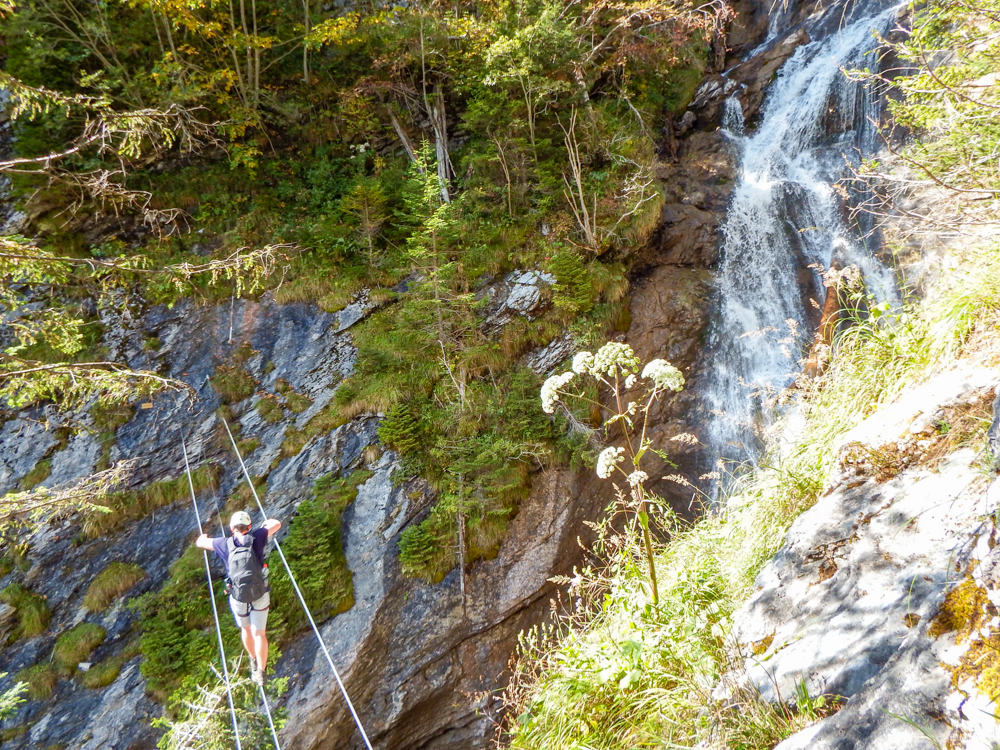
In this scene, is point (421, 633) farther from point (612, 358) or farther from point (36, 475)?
point (36, 475)

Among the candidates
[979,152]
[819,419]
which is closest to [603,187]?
[979,152]

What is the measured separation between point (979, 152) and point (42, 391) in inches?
305

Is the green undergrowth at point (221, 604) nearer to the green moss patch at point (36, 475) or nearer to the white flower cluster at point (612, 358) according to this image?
the green moss patch at point (36, 475)

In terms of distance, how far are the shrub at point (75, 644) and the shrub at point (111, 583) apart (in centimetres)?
26

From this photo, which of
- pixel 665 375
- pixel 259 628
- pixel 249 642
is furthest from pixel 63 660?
pixel 665 375

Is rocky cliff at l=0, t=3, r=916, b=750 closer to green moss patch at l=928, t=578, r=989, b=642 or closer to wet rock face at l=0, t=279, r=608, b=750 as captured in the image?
wet rock face at l=0, t=279, r=608, b=750

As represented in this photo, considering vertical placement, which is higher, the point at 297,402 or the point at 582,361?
the point at 582,361

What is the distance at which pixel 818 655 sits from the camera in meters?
1.78

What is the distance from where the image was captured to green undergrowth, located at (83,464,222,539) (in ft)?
22.8

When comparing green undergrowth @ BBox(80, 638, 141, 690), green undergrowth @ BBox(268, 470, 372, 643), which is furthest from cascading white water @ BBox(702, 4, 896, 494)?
green undergrowth @ BBox(80, 638, 141, 690)

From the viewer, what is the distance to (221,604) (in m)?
6.49

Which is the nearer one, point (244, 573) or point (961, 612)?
point (961, 612)

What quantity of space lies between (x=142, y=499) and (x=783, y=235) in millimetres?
12455

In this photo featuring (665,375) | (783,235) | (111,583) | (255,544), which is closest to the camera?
(665,375)
